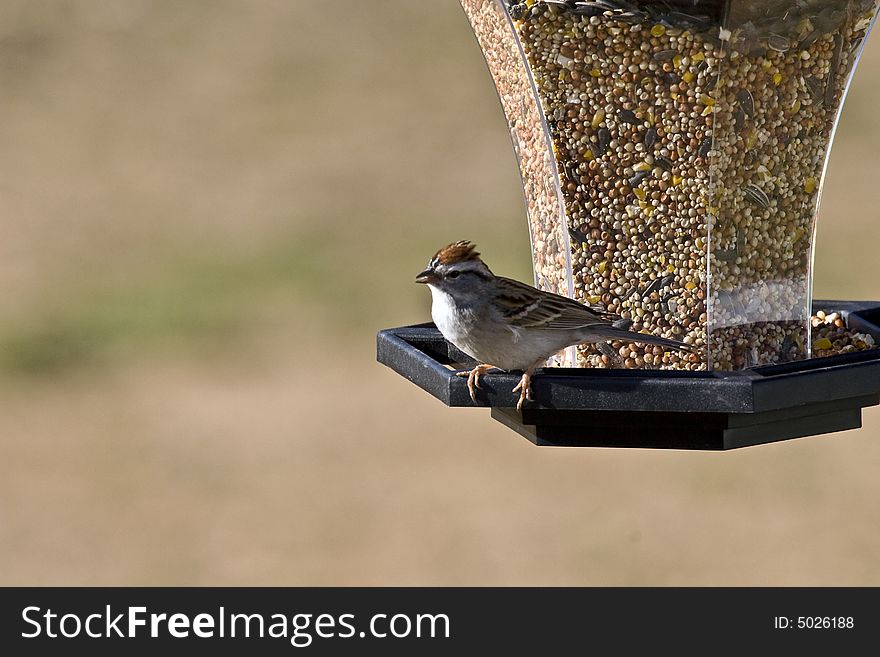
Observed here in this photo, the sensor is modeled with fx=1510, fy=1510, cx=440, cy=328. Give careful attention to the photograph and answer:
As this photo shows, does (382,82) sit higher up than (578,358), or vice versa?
(382,82)

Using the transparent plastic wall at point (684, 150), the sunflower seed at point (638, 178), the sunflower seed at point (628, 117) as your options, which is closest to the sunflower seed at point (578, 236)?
the transparent plastic wall at point (684, 150)

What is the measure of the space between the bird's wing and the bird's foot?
0.17 meters

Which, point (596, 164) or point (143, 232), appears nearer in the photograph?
point (596, 164)

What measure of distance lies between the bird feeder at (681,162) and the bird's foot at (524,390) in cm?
3

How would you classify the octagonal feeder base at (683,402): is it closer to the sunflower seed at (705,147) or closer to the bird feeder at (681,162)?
the bird feeder at (681,162)

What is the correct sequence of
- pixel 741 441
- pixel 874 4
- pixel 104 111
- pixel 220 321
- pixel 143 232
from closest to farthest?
pixel 741 441
pixel 874 4
pixel 220 321
pixel 143 232
pixel 104 111

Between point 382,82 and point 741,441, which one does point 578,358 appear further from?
point 382,82

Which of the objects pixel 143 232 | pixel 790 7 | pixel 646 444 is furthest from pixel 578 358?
pixel 143 232

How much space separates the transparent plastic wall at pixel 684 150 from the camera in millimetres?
2973

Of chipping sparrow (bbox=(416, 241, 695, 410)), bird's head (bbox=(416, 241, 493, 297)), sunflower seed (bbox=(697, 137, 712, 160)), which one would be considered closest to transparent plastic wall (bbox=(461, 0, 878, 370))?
sunflower seed (bbox=(697, 137, 712, 160))

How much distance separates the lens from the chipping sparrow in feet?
9.78

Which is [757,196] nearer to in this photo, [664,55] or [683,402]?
[664,55]

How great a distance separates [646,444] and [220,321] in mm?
7904

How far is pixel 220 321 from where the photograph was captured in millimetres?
10578
